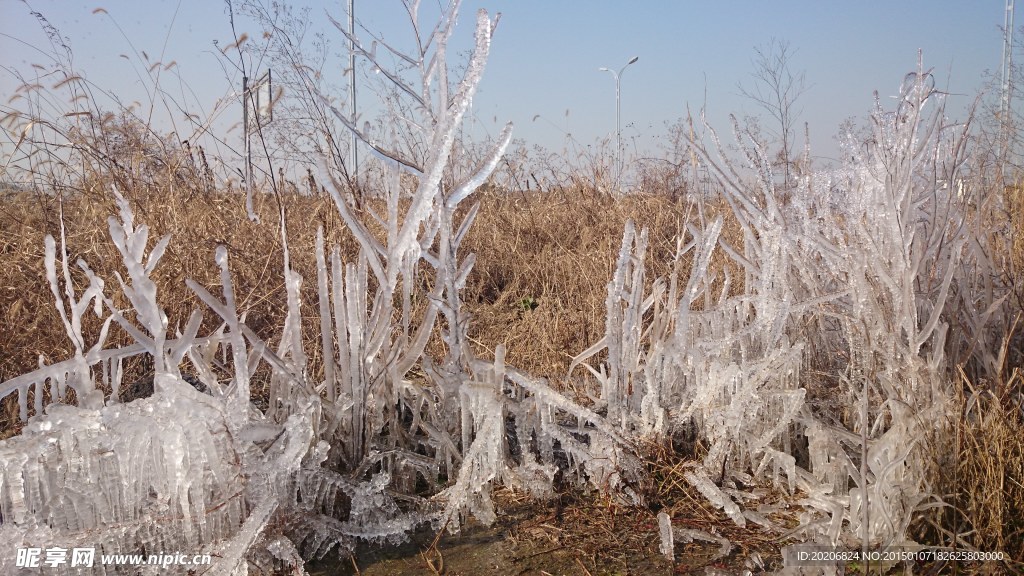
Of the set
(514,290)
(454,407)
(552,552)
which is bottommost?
(552,552)

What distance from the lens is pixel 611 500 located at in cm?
148

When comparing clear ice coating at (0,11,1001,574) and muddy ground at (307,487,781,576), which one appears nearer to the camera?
clear ice coating at (0,11,1001,574)

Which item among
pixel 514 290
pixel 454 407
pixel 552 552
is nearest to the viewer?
pixel 552 552

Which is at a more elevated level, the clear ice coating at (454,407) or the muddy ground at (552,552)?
the clear ice coating at (454,407)

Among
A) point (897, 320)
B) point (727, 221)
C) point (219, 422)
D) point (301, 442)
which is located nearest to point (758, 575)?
point (897, 320)

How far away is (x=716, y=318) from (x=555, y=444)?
1.73 ft

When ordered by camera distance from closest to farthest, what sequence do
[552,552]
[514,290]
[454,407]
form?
1. [552,552]
2. [454,407]
3. [514,290]

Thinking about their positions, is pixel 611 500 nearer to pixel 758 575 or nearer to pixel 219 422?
pixel 758 575

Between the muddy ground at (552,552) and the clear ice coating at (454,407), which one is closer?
the clear ice coating at (454,407)

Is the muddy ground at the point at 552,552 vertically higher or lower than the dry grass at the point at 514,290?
lower

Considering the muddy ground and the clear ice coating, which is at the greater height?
the clear ice coating

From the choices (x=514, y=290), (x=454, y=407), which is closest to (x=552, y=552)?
(x=454, y=407)

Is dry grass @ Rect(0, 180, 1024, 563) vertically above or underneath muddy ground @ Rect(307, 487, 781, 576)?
above

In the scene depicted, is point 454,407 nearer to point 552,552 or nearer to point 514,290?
point 552,552
